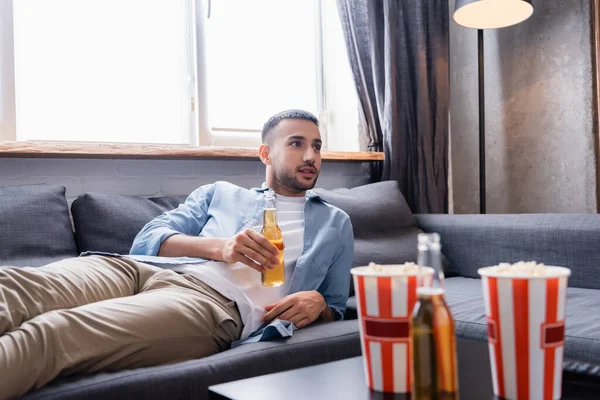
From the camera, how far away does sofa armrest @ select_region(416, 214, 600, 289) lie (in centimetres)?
203

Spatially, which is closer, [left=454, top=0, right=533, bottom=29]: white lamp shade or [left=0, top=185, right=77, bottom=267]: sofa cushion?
[left=0, top=185, right=77, bottom=267]: sofa cushion

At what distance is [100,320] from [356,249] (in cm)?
116

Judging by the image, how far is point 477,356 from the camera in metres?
1.01

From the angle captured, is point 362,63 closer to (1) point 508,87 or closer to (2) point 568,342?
(1) point 508,87

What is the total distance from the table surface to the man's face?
0.98 meters

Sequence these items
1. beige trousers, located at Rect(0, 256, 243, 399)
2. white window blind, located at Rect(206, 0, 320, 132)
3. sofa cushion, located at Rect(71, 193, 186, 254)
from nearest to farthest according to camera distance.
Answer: beige trousers, located at Rect(0, 256, 243, 399)
sofa cushion, located at Rect(71, 193, 186, 254)
white window blind, located at Rect(206, 0, 320, 132)

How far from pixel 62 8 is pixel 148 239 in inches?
48.0

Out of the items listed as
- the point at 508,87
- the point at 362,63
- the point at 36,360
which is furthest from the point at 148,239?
the point at 508,87

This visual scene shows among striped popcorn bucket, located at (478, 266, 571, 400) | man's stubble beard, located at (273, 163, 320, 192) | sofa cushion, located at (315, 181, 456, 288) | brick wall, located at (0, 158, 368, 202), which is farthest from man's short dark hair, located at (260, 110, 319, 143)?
striped popcorn bucket, located at (478, 266, 571, 400)

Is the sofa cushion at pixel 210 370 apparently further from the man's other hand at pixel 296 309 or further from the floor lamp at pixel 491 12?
the floor lamp at pixel 491 12

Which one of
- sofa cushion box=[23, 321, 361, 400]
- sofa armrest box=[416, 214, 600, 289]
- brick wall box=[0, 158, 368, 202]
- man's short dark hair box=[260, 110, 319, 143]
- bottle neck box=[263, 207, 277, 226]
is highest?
man's short dark hair box=[260, 110, 319, 143]

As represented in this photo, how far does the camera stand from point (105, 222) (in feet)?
6.14

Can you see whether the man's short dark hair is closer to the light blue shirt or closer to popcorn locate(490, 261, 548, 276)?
the light blue shirt

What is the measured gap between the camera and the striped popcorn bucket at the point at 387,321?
0.73m
